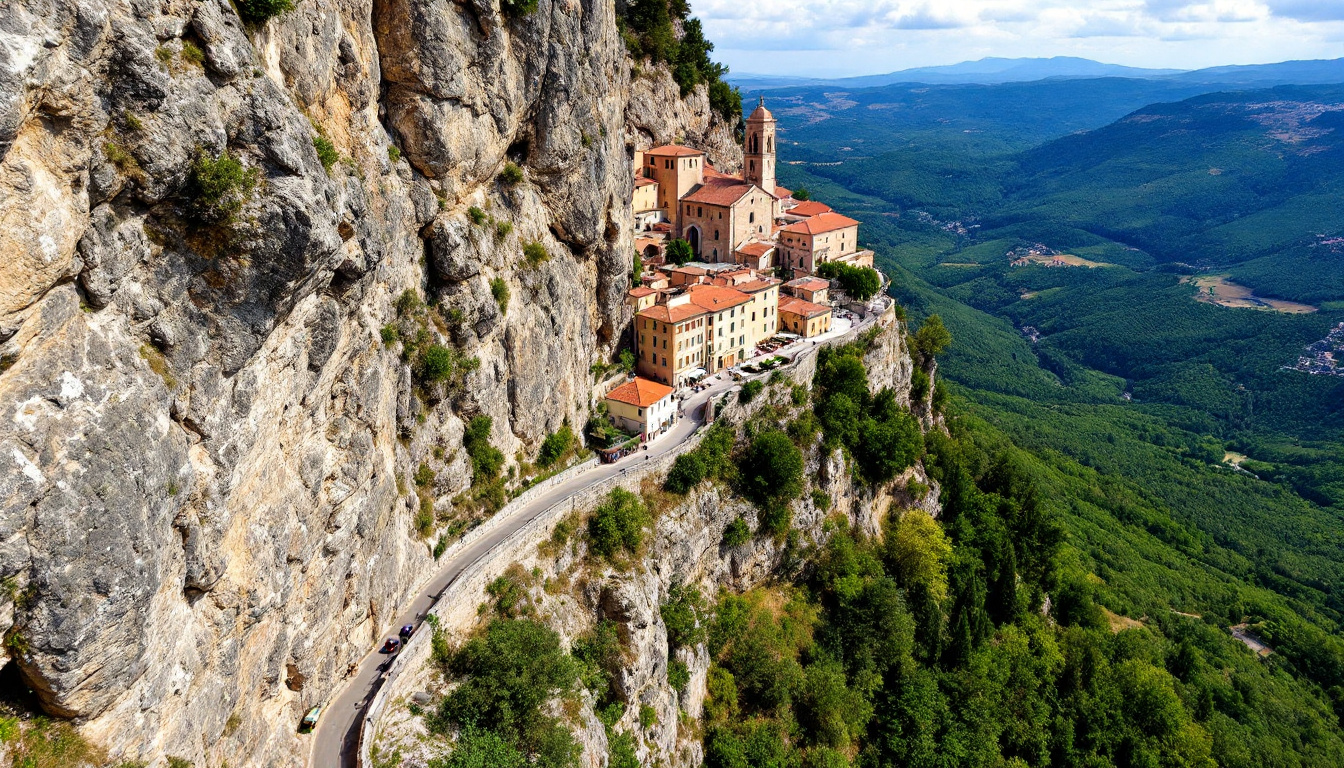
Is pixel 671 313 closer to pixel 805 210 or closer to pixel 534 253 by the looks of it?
pixel 534 253

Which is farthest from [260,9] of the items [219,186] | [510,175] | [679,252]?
[679,252]

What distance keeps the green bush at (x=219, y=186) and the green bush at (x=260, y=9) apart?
6.13m

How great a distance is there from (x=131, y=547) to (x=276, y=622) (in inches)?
373

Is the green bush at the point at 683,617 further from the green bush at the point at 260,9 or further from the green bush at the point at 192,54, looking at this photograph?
the green bush at the point at 192,54

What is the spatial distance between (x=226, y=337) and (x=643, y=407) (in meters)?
34.2

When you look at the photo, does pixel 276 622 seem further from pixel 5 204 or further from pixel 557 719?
pixel 5 204

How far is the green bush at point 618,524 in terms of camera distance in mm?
46906

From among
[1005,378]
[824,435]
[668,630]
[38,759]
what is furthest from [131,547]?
[1005,378]

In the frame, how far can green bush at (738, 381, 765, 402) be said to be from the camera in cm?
6081

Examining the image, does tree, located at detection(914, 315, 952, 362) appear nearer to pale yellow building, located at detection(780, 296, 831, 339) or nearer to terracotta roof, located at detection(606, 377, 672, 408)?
pale yellow building, located at detection(780, 296, 831, 339)

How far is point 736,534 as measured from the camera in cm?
5597

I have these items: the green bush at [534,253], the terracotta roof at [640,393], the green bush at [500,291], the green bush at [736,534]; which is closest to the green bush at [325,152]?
the green bush at [500,291]

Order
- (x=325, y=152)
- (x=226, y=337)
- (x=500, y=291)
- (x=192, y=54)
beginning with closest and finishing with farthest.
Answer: (x=192, y=54)
(x=226, y=337)
(x=325, y=152)
(x=500, y=291)

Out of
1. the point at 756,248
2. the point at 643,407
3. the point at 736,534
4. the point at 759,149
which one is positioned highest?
the point at 759,149
